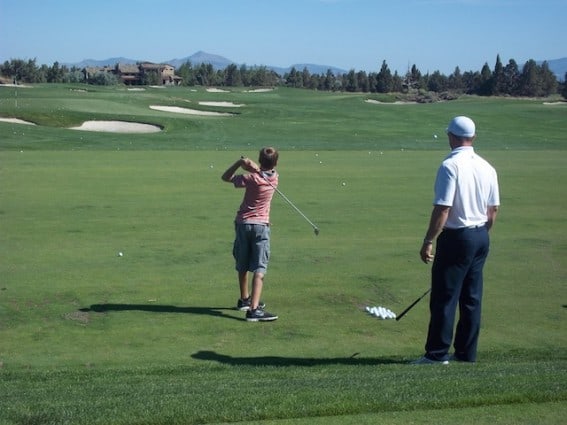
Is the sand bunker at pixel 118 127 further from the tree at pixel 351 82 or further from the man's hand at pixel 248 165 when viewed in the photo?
the tree at pixel 351 82

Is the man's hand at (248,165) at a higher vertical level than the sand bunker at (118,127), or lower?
higher

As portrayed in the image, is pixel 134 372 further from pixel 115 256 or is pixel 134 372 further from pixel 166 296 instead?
Answer: pixel 115 256

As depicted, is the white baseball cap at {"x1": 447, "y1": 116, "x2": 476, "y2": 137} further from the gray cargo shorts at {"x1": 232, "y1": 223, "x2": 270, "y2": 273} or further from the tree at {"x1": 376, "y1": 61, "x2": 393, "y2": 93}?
the tree at {"x1": 376, "y1": 61, "x2": 393, "y2": 93}

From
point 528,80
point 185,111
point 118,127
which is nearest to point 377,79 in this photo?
point 528,80

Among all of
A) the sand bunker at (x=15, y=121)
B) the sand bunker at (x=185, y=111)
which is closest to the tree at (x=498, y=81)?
the sand bunker at (x=185, y=111)

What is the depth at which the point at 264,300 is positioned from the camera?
35.1 ft

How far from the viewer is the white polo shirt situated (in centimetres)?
784

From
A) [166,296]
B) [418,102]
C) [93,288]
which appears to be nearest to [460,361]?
[166,296]

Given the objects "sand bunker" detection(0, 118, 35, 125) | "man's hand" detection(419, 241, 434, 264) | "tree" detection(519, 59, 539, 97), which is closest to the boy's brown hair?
"man's hand" detection(419, 241, 434, 264)

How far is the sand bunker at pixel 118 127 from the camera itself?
4191 centimetres

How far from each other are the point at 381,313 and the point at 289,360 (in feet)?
6.52

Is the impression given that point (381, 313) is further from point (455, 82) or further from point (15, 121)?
point (455, 82)

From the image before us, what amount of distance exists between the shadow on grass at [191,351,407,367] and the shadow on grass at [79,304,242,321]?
1.54 metres

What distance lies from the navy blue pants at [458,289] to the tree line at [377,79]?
79.6 meters
